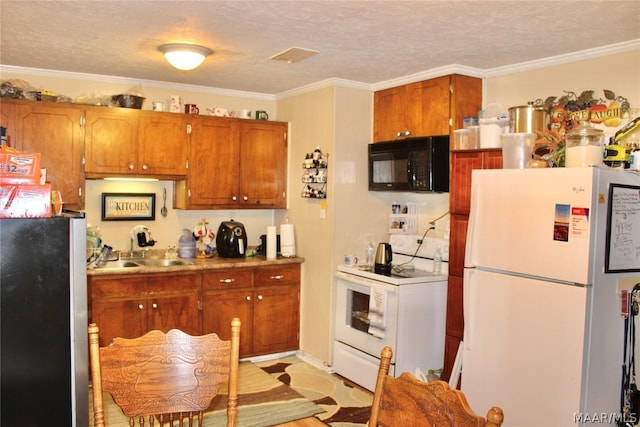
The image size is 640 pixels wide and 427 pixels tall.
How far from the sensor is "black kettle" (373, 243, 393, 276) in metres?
4.22

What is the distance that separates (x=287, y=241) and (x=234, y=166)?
819 millimetres

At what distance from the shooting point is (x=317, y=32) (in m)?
3.11

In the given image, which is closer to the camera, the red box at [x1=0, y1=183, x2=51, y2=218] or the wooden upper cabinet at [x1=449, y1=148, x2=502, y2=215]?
the red box at [x1=0, y1=183, x2=51, y2=218]

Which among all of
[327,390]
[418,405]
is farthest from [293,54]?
[418,405]

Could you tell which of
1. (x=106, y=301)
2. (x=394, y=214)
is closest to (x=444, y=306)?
(x=394, y=214)

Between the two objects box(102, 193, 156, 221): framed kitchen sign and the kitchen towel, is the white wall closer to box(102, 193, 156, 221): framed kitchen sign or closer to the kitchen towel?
the kitchen towel

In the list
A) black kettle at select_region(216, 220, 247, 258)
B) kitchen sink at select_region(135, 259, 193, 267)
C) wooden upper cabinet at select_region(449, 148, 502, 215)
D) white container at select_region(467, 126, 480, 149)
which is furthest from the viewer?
black kettle at select_region(216, 220, 247, 258)

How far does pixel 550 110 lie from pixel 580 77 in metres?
0.27

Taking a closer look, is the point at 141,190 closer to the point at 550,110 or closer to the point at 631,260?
the point at 550,110

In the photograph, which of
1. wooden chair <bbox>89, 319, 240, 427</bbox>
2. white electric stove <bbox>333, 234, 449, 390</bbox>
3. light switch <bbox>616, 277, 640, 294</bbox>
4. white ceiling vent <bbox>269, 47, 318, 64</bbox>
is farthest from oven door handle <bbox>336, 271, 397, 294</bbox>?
wooden chair <bbox>89, 319, 240, 427</bbox>

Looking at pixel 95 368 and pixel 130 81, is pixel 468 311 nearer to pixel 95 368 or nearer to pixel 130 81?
pixel 95 368

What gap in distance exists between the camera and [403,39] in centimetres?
322

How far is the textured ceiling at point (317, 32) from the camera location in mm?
2701

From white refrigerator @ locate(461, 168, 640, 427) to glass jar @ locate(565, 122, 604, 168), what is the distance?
142mm
